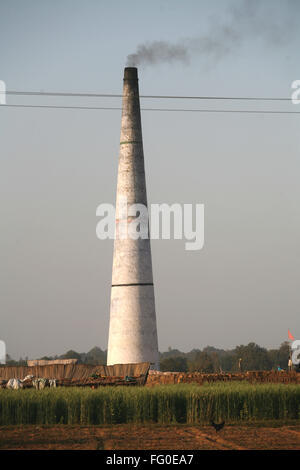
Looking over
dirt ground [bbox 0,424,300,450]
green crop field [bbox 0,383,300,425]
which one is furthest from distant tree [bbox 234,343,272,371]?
dirt ground [bbox 0,424,300,450]

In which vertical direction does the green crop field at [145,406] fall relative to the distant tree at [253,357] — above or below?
below

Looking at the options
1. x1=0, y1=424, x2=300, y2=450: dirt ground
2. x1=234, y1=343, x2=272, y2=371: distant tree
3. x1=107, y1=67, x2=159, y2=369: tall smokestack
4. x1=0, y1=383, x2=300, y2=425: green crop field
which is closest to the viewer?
x1=0, y1=424, x2=300, y2=450: dirt ground

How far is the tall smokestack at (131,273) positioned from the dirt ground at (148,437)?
55.8 ft

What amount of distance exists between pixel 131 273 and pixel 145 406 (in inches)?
653

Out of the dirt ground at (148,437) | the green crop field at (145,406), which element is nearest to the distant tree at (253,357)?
the green crop field at (145,406)

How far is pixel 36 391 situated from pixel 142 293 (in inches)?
592

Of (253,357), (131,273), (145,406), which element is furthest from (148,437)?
(253,357)

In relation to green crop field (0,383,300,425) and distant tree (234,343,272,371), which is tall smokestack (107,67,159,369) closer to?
green crop field (0,383,300,425)

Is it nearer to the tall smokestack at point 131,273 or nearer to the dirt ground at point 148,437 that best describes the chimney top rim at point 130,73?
the tall smokestack at point 131,273

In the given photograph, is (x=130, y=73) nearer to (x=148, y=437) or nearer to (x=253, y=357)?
(x=148, y=437)

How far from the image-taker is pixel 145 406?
27.4m

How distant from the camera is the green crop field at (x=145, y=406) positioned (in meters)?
27.1

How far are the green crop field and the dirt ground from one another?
953 millimetres

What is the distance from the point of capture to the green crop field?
89.0 ft
